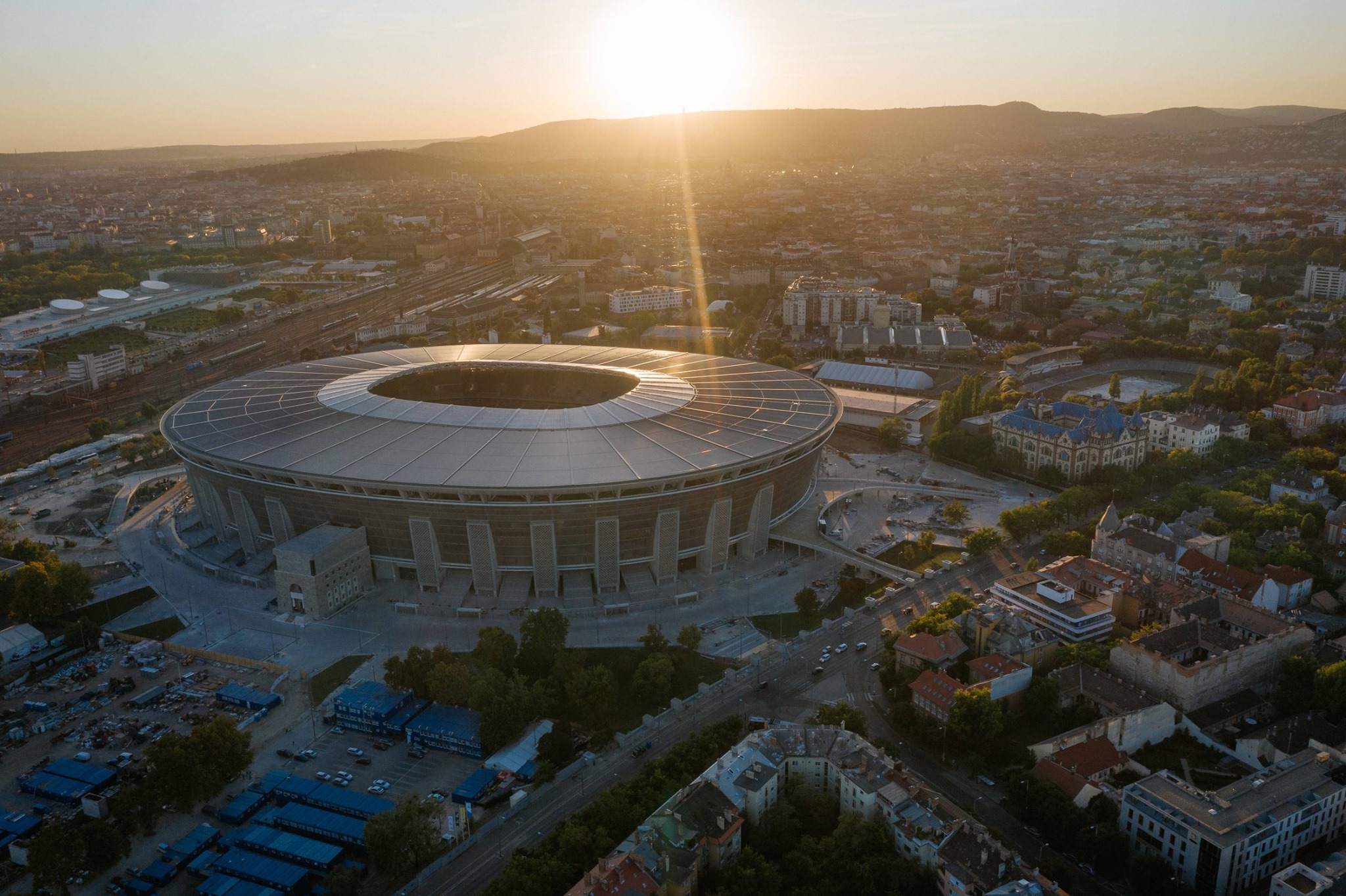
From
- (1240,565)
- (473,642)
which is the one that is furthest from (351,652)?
(1240,565)

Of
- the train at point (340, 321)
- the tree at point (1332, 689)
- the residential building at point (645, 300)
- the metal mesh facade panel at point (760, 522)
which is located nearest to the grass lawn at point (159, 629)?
the metal mesh facade panel at point (760, 522)

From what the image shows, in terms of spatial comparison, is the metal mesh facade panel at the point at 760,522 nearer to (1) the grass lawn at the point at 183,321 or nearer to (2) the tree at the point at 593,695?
(2) the tree at the point at 593,695

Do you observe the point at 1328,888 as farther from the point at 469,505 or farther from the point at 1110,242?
the point at 1110,242

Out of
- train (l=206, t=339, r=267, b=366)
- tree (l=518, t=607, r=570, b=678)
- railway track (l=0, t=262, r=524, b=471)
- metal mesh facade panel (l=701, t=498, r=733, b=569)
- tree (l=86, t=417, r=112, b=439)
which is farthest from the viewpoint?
train (l=206, t=339, r=267, b=366)

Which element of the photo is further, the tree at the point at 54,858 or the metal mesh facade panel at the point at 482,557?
the metal mesh facade panel at the point at 482,557

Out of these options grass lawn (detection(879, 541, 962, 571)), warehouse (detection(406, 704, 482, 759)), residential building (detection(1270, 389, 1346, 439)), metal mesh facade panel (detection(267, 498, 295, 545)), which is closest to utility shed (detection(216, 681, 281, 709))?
warehouse (detection(406, 704, 482, 759))

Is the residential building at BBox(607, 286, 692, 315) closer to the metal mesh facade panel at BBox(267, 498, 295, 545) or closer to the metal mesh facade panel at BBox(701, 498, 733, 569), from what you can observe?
the metal mesh facade panel at BBox(701, 498, 733, 569)

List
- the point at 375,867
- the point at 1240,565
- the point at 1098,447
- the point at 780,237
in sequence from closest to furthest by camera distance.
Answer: the point at 375,867 → the point at 1240,565 → the point at 1098,447 → the point at 780,237
